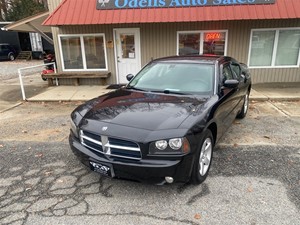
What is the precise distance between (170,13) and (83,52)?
3935mm

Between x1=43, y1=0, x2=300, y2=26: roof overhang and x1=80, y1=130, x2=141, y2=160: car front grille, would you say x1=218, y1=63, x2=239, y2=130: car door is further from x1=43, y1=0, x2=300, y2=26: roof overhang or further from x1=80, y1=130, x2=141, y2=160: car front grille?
x1=43, y1=0, x2=300, y2=26: roof overhang

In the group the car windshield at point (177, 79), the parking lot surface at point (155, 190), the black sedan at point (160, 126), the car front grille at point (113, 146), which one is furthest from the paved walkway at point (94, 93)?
the car front grille at point (113, 146)

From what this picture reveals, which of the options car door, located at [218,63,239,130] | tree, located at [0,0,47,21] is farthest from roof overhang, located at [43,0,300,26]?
tree, located at [0,0,47,21]

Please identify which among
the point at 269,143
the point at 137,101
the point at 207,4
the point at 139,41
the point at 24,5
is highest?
the point at 24,5

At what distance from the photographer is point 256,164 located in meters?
3.87

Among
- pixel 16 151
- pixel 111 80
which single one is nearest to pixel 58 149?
pixel 16 151

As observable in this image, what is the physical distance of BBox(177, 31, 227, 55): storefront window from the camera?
32.0 feet

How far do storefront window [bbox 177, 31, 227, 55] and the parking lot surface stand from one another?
226 inches

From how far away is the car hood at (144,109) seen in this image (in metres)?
2.98

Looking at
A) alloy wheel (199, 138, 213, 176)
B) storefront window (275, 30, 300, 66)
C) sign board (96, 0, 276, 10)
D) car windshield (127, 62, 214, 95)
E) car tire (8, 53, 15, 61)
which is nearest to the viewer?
alloy wheel (199, 138, 213, 176)

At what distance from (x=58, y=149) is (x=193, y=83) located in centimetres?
268

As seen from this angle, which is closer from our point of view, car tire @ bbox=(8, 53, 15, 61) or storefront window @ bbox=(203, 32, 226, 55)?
storefront window @ bbox=(203, 32, 226, 55)

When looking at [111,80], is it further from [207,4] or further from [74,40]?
[207,4]

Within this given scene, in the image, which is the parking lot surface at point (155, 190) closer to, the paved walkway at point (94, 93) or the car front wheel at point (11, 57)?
the paved walkway at point (94, 93)
